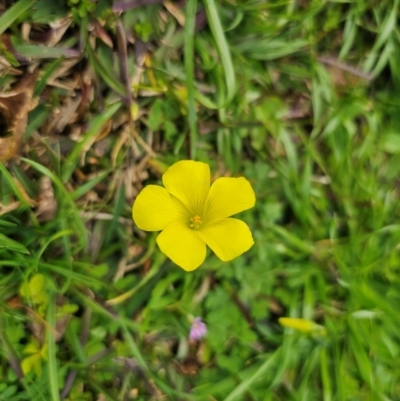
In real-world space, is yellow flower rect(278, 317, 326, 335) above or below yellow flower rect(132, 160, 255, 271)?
below

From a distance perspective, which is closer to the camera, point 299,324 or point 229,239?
point 229,239

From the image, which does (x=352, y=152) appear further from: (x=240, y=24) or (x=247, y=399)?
(x=247, y=399)

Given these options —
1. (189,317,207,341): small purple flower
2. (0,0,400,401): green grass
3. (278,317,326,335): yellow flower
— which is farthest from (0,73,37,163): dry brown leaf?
(278,317,326,335): yellow flower

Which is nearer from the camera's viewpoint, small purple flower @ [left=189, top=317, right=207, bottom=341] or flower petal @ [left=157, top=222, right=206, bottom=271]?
flower petal @ [left=157, top=222, right=206, bottom=271]

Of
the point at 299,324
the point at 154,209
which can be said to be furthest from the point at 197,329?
the point at 154,209

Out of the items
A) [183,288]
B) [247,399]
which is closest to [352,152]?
[183,288]

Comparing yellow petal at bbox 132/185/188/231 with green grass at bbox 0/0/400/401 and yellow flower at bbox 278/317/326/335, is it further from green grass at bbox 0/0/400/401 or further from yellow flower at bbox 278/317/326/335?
yellow flower at bbox 278/317/326/335

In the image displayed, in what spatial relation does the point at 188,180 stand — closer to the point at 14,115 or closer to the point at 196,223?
the point at 196,223
